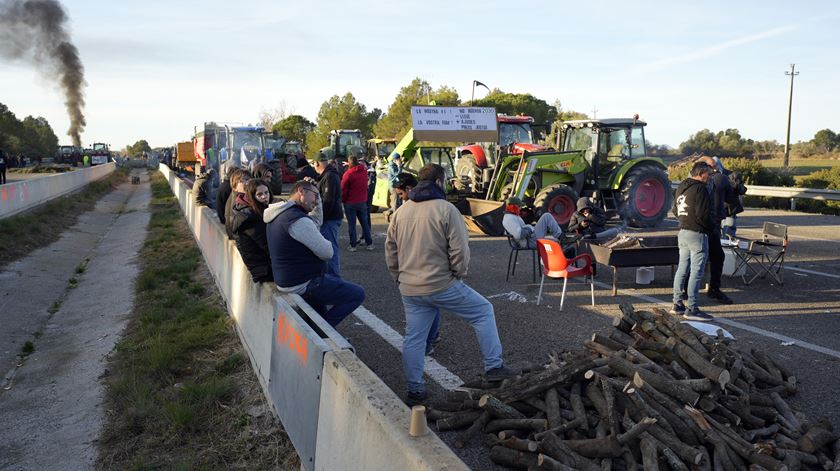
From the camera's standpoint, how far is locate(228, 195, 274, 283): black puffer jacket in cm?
615

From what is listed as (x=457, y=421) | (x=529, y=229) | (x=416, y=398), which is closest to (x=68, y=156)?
(x=529, y=229)

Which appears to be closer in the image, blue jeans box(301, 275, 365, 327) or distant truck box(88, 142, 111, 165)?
blue jeans box(301, 275, 365, 327)

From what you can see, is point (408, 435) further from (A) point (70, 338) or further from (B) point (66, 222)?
(B) point (66, 222)

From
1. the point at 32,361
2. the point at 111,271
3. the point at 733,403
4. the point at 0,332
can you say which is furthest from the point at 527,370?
the point at 111,271

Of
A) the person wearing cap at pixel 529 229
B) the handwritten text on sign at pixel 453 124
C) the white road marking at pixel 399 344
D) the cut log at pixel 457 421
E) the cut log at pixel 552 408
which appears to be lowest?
the white road marking at pixel 399 344

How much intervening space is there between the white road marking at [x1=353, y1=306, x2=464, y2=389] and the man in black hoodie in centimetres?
320

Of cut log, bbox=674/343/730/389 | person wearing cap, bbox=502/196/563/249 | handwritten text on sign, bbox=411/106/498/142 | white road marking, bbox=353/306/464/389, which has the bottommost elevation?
white road marking, bbox=353/306/464/389

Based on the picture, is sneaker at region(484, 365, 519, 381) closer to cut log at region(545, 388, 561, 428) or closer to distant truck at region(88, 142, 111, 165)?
cut log at region(545, 388, 561, 428)

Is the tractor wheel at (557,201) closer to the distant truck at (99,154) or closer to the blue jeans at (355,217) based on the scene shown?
the blue jeans at (355,217)

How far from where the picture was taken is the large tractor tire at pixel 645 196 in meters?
15.4

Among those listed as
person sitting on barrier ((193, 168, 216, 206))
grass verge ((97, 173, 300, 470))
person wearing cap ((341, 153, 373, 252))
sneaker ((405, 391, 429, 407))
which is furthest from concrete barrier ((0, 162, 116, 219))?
sneaker ((405, 391, 429, 407))

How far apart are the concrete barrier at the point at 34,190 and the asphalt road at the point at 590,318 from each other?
10954mm

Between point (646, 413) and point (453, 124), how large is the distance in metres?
12.3

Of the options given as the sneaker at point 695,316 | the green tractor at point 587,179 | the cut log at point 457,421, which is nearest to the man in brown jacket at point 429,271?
the cut log at point 457,421
